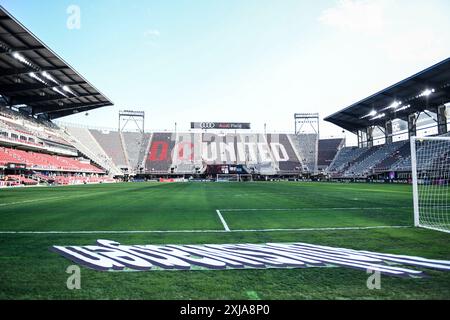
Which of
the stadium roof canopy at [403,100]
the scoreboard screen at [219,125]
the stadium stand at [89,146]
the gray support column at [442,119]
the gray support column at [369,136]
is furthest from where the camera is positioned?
the scoreboard screen at [219,125]

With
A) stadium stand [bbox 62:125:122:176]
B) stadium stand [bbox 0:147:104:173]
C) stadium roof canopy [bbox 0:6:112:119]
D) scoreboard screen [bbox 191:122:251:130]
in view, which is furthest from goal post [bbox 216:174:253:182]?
stadium roof canopy [bbox 0:6:112:119]

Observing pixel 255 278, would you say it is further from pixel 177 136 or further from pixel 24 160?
pixel 177 136

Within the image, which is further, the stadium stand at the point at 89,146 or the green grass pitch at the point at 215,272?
the stadium stand at the point at 89,146

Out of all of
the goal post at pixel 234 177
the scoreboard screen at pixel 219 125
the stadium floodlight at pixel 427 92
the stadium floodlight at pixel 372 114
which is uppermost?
the scoreboard screen at pixel 219 125

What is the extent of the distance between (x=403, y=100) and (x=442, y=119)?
611 centimetres

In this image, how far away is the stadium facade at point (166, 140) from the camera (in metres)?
32.7

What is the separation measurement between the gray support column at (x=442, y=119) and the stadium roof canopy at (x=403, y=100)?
0.87 m

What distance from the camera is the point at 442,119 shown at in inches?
1543

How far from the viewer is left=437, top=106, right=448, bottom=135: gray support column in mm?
38938

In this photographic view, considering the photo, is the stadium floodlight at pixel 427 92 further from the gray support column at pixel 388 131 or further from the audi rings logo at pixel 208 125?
the audi rings logo at pixel 208 125

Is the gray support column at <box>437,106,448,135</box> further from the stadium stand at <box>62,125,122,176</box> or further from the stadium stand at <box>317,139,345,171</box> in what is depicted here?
the stadium stand at <box>62,125,122,176</box>

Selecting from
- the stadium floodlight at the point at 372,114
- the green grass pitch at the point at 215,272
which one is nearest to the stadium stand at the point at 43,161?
the green grass pitch at the point at 215,272
